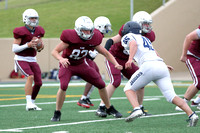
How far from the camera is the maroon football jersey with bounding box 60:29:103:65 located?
7.11 meters

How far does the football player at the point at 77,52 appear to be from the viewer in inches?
279

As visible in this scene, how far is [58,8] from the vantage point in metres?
32.0

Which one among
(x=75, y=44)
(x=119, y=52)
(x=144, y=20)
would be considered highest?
→ (x=144, y=20)

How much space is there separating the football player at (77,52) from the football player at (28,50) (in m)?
1.70

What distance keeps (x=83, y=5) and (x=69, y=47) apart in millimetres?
25120

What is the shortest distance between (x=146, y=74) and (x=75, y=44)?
1.22m

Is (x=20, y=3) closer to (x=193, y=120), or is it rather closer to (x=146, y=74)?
(x=146, y=74)

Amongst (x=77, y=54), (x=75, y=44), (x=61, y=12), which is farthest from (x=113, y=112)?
(x=61, y=12)

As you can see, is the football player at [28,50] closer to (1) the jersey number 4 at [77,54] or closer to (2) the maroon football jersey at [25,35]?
(2) the maroon football jersey at [25,35]

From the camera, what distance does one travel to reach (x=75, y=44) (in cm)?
717

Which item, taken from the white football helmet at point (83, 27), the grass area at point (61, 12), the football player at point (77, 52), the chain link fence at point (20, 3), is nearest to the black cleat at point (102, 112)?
the football player at point (77, 52)

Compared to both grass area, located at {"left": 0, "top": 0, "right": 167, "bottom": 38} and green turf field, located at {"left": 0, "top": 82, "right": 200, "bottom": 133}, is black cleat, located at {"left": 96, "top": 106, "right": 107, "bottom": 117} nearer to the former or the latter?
green turf field, located at {"left": 0, "top": 82, "right": 200, "bottom": 133}

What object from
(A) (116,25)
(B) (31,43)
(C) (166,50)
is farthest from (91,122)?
(A) (116,25)

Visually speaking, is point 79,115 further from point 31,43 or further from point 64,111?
point 31,43
